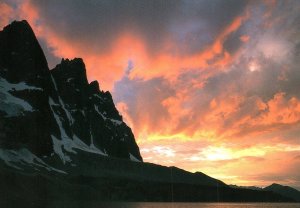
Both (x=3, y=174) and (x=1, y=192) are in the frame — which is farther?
(x=3, y=174)

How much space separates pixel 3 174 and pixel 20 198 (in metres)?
17.1

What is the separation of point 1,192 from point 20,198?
11.7 meters

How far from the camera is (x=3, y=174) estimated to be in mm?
199750

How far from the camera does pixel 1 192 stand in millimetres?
182375

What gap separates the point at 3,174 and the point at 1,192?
18896 millimetres

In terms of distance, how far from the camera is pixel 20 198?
7534 inches
